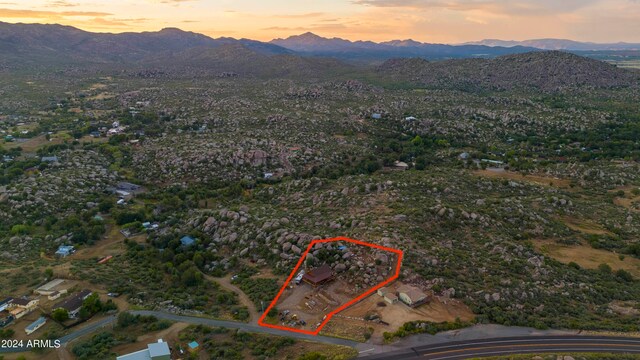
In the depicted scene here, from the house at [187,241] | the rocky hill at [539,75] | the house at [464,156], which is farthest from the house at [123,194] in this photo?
the rocky hill at [539,75]

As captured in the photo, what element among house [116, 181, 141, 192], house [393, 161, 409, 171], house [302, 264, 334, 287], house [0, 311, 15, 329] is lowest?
house [0, 311, 15, 329]

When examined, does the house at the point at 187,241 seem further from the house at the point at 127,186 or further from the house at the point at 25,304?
the house at the point at 127,186

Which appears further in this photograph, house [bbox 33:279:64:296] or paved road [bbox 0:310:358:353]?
house [bbox 33:279:64:296]

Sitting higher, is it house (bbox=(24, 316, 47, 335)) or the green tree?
the green tree

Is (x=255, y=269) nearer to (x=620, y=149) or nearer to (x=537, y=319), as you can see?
(x=537, y=319)

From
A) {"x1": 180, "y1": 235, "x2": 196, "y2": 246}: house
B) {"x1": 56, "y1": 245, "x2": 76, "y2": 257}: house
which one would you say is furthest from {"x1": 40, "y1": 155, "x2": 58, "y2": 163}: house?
{"x1": 180, "y1": 235, "x2": 196, "y2": 246}: house

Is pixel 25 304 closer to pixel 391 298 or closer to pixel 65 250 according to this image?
pixel 65 250

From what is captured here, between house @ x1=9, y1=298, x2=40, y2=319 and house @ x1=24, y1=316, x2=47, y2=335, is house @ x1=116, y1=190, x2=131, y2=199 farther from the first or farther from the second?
house @ x1=24, y1=316, x2=47, y2=335

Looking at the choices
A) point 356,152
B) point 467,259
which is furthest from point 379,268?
point 356,152
